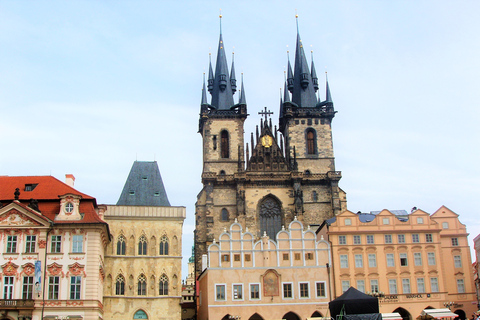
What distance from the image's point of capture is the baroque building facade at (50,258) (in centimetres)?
3909

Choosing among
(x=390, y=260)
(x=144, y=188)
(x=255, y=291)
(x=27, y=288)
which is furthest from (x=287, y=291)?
(x=27, y=288)

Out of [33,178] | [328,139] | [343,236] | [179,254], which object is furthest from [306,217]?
[33,178]

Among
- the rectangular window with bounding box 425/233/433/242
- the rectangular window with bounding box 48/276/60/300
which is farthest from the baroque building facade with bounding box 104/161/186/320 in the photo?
the rectangular window with bounding box 425/233/433/242

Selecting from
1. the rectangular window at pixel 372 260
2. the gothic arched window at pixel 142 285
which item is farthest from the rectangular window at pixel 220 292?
the rectangular window at pixel 372 260

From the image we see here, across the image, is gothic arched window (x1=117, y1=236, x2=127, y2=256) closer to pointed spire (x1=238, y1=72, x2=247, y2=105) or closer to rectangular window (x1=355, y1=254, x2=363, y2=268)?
rectangular window (x1=355, y1=254, x2=363, y2=268)

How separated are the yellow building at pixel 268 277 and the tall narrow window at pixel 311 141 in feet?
69.6

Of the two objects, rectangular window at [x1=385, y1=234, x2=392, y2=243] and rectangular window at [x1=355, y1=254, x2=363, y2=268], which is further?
rectangular window at [x1=385, y1=234, x2=392, y2=243]

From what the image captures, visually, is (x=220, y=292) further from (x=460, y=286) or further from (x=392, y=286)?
(x=460, y=286)

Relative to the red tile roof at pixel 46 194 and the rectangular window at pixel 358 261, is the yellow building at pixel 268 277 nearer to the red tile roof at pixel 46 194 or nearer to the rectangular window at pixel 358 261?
the rectangular window at pixel 358 261

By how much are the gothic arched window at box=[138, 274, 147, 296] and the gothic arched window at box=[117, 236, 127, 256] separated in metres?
2.38

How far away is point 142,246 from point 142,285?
3019 mm

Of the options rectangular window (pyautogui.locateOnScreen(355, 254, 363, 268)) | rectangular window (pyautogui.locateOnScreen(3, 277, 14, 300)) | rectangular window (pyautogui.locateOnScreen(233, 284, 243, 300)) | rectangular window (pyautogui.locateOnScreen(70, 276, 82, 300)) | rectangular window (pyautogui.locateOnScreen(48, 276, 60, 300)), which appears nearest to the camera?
rectangular window (pyautogui.locateOnScreen(3, 277, 14, 300))

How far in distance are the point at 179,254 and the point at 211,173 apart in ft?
61.4

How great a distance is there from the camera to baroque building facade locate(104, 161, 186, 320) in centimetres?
4544
